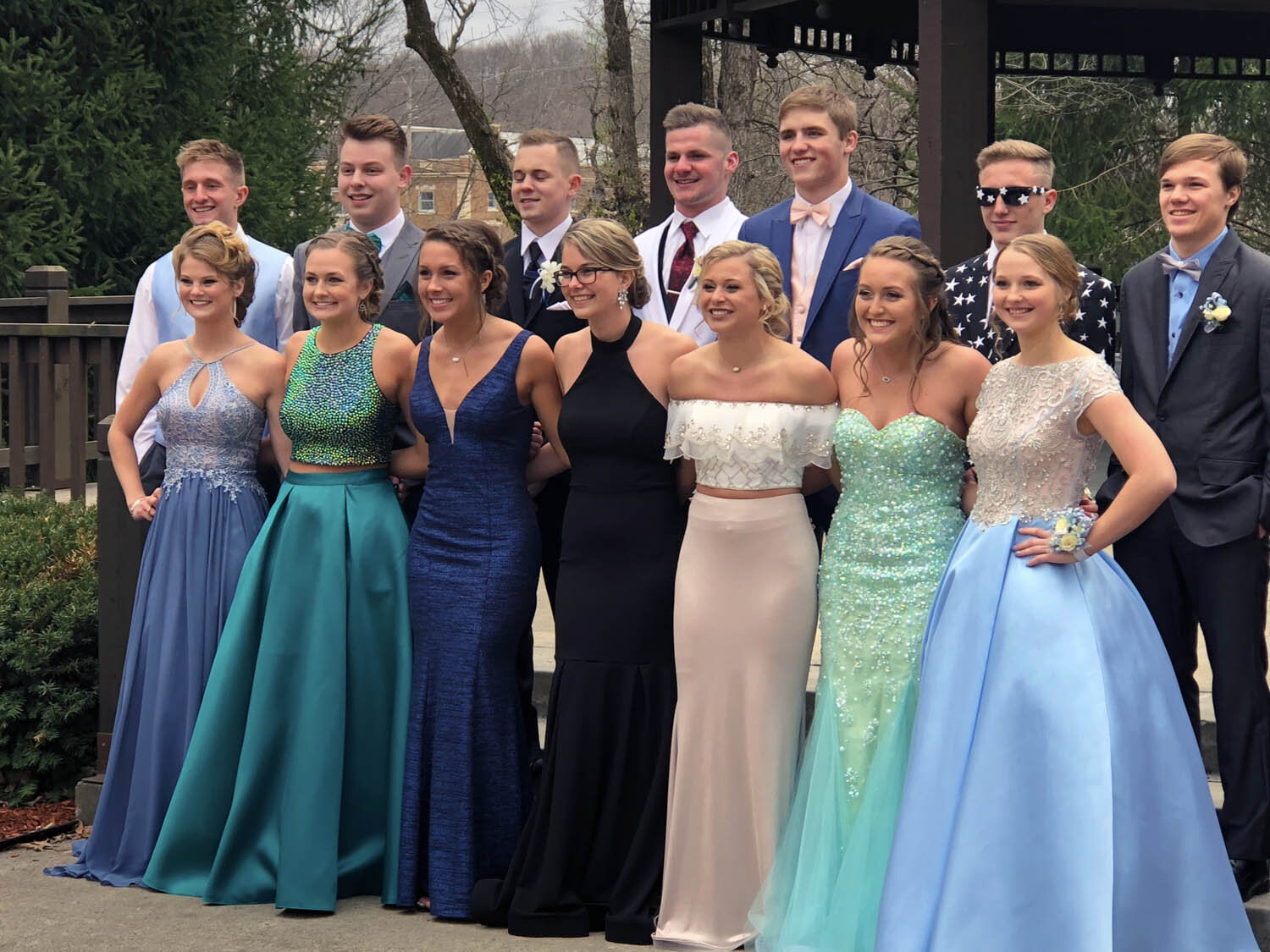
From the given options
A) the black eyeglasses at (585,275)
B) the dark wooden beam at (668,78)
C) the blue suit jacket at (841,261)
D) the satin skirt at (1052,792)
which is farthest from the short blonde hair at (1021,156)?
the dark wooden beam at (668,78)

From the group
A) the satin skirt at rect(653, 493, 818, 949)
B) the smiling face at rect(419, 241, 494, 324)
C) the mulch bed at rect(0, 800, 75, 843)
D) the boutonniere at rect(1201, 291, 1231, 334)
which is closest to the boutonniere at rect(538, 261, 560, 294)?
the smiling face at rect(419, 241, 494, 324)

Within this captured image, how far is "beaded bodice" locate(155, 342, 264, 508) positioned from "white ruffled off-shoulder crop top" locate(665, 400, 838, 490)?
5.39ft

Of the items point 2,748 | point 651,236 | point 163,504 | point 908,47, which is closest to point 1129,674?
point 651,236

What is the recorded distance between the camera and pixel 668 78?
9016 mm

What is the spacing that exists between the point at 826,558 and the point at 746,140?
11.5 meters

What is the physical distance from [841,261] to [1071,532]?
146 centimetres

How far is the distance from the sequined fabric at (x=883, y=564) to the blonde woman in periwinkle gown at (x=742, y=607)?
0.16 meters

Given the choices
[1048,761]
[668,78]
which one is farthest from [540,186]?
[668,78]

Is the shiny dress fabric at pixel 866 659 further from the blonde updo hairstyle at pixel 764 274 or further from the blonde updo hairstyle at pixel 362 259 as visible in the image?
the blonde updo hairstyle at pixel 362 259

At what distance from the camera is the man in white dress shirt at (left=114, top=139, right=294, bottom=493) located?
19.8 feet

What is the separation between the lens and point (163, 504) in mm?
5590

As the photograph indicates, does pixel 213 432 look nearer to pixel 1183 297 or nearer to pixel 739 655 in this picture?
pixel 739 655

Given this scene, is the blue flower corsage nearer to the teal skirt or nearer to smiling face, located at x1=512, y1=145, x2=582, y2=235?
the teal skirt

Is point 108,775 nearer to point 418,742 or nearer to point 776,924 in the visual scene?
point 418,742
